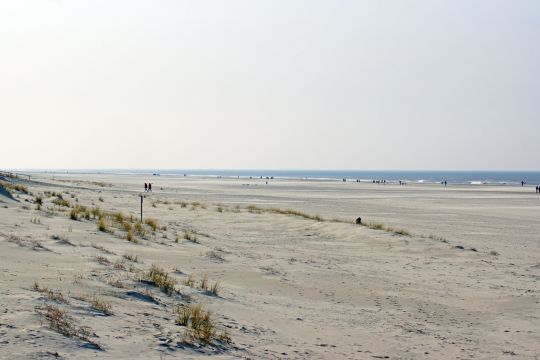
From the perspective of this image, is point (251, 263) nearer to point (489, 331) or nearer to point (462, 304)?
point (462, 304)

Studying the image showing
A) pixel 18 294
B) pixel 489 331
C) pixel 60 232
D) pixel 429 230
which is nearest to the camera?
pixel 18 294

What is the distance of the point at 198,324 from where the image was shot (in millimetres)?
7410

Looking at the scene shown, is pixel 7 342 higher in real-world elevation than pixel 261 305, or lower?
higher

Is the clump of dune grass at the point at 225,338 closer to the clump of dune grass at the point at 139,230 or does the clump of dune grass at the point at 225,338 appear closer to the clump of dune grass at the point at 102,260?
the clump of dune grass at the point at 102,260

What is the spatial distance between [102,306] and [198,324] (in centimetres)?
131

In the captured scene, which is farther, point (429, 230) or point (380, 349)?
point (429, 230)

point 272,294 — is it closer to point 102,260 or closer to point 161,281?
point 161,281

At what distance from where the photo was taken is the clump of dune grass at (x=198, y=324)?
6.89 m

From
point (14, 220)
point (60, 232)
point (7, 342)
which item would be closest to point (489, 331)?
point (7, 342)

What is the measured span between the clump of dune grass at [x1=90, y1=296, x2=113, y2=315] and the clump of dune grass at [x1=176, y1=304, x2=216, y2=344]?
0.91 metres

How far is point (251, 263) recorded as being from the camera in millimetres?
14492

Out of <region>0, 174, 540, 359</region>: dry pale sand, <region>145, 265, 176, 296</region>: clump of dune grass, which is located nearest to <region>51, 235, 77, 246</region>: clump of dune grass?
<region>0, 174, 540, 359</region>: dry pale sand

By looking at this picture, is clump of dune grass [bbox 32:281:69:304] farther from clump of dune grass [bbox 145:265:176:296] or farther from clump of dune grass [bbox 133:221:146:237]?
clump of dune grass [bbox 133:221:146:237]

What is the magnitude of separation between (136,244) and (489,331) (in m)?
10.0
